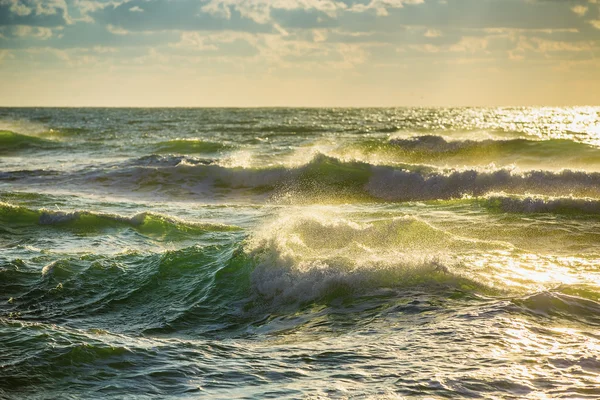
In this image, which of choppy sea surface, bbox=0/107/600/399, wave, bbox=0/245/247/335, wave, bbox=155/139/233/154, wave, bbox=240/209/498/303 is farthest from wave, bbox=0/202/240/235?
wave, bbox=155/139/233/154

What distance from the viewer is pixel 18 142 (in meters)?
43.1

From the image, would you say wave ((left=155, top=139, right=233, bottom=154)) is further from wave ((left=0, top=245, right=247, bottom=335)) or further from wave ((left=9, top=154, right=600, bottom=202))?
wave ((left=0, top=245, right=247, bottom=335))

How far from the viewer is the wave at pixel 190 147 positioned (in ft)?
121

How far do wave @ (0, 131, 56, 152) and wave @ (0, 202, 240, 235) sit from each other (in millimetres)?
26325

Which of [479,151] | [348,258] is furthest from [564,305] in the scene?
[479,151]

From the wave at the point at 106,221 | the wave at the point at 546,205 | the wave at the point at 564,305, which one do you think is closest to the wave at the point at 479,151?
the wave at the point at 546,205

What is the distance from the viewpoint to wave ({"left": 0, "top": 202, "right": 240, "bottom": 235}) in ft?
50.6

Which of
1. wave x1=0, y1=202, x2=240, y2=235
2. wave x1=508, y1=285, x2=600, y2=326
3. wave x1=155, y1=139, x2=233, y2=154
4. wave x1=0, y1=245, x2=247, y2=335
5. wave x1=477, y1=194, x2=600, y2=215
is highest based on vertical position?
wave x1=155, y1=139, x2=233, y2=154

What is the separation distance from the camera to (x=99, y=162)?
103 ft

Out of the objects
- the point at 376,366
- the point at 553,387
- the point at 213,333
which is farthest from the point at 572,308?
the point at 213,333

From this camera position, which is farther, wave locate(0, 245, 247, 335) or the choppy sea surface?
wave locate(0, 245, 247, 335)

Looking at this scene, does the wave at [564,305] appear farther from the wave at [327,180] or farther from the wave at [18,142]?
the wave at [18,142]

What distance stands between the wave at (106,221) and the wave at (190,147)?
20.3m

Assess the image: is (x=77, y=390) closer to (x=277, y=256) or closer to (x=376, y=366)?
(x=376, y=366)
